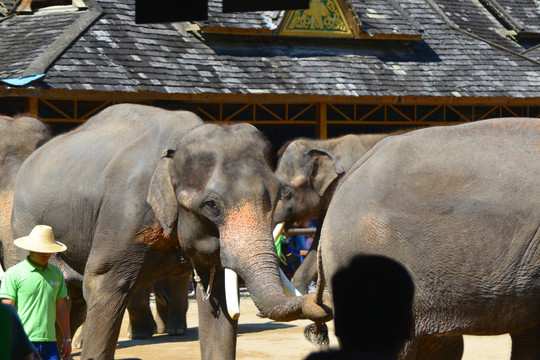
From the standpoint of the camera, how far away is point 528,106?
21797 mm

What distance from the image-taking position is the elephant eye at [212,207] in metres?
7.09

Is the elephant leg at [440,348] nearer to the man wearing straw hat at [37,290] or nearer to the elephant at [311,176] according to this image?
the man wearing straw hat at [37,290]

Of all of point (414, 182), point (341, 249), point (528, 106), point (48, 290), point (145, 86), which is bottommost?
point (528, 106)

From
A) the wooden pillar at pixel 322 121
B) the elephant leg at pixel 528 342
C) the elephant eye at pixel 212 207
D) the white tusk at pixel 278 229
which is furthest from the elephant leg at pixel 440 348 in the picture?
the wooden pillar at pixel 322 121

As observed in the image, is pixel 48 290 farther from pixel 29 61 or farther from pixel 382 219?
pixel 29 61

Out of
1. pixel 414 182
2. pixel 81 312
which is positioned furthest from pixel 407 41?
pixel 414 182

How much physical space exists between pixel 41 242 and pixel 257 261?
176 cm

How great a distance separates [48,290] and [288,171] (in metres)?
5.41

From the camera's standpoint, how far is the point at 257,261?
6766 millimetres

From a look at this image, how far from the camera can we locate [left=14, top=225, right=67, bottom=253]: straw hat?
7600 millimetres

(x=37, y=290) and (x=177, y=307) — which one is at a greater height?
(x=37, y=290)

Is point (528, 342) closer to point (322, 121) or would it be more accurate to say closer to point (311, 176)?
point (311, 176)

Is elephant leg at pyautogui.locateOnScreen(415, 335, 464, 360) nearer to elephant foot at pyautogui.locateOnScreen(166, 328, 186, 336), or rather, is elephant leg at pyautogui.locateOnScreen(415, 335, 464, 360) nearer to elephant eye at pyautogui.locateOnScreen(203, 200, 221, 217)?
elephant eye at pyautogui.locateOnScreen(203, 200, 221, 217)

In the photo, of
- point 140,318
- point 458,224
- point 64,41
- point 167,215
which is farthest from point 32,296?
point 64,41
